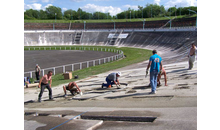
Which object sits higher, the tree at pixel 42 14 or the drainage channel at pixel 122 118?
the tree at pixel 42 14

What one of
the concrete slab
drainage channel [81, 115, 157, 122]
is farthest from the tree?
drainage channel [81, 115, 157, 122]

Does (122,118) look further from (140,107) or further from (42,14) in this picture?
(42,14)

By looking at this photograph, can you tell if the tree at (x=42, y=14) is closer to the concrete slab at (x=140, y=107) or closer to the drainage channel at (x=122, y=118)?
the concrete slab at (x=140, y=107)

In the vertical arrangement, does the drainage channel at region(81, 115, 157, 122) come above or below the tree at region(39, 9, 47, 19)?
below

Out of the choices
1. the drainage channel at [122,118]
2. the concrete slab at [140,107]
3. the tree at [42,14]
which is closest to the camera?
the concrete slab at [140,107]

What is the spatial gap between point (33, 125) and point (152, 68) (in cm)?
491

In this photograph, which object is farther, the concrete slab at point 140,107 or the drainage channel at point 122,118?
the drainage channel at point 122,118

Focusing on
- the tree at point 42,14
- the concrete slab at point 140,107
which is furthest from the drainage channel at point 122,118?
the tree at point 42,14

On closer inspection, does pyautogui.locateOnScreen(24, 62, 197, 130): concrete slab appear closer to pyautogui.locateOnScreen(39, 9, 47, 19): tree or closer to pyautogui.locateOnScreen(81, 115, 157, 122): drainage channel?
pyautogui.locateOnScreen(81, 115, 157, 122): drainage channel

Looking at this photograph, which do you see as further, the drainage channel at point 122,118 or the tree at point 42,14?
the tree at point 42,14

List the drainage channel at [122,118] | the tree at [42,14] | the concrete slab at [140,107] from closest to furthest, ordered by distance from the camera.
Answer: the concrete slab at [140,107], the drainage channel at [122,118], the tree at [42,14]
